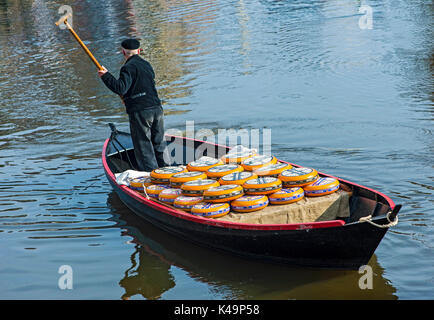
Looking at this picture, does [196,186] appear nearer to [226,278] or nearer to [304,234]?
[226,278]

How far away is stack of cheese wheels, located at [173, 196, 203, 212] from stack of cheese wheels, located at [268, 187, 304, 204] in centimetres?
93

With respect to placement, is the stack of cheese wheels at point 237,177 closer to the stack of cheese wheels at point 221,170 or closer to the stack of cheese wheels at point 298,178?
the stack of cheese wheels at point 221,170

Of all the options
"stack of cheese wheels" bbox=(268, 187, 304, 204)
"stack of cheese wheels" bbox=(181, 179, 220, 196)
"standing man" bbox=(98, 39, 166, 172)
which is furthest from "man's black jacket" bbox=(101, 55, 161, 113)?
"stack of cheese wheels" bbox=(268, 187, 304, 204)

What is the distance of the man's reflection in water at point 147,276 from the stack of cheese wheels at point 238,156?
5.45 ft

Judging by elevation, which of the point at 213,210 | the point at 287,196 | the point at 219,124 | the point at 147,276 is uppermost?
the point at 287,196

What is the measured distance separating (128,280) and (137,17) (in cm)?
2246

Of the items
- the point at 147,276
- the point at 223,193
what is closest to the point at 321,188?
the point at 223,193

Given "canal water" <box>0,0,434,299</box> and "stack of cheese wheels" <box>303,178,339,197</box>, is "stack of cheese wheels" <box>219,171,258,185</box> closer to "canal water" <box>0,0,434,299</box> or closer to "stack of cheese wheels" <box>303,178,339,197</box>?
"stack of cheese wheels" <box>303,178,339,197</box>

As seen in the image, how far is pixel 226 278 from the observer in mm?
6973

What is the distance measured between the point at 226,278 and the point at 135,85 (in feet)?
10.8

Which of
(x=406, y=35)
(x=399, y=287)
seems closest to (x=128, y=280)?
(x=399, y=287)

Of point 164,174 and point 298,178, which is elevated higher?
point 298,178

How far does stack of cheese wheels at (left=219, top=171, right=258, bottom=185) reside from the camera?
7258 millimetres

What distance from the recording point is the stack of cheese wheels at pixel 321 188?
711cm
